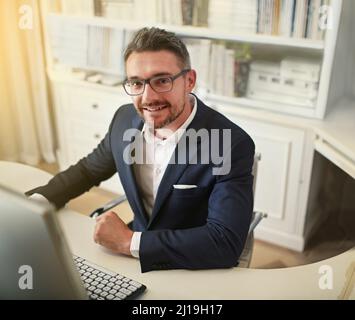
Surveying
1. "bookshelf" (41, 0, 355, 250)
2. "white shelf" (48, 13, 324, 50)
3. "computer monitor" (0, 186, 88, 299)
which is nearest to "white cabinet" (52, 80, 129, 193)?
"bookshelf" (41, 0, 355, 250)

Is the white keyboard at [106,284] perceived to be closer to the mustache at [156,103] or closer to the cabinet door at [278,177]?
the mustache at [156,103]

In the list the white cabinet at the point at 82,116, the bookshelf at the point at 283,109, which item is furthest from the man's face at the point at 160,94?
the white cabinet at the point at 82,116

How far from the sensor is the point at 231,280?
1.08 metres

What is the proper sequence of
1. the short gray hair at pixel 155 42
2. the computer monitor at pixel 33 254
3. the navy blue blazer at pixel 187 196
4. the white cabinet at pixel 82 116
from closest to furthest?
the computer monitor at pixel 33 254
the navy blue blazer at pixel 187 196
the short gray hair at pixel 155 42
the white cabinet at pixel 82 116

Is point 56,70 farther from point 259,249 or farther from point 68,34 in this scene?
point 259,249

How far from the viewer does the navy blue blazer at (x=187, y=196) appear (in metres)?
1.12

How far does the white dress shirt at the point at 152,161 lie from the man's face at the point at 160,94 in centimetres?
4

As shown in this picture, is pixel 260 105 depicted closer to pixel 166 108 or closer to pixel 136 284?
pixel 166 108

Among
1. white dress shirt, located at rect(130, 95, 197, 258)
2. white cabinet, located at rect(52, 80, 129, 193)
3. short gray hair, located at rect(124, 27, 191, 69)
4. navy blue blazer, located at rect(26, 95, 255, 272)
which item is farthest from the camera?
white cabinet, located at rect(52, 80, 129, 193)

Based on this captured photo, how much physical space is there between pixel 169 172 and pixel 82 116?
5.37 ft

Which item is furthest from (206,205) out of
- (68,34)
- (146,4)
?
(68,34)

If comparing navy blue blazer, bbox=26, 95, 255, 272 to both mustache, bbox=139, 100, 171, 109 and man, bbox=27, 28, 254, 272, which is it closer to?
man, bbox=27, 28, 254, 272

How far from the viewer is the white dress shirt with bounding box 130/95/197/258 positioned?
1.39 m

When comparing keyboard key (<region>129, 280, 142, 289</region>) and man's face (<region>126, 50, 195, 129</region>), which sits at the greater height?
man's face (<region>126, 50, 195, 129</region>)
